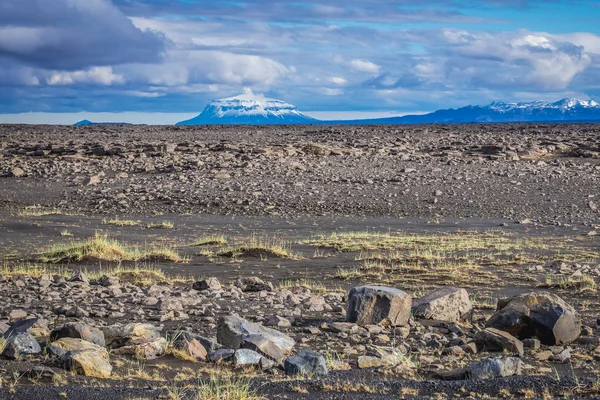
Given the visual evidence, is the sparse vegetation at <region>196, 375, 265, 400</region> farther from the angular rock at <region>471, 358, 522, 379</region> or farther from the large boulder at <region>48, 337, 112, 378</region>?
the angular rock at <region>471, 358, 522, 379</region>

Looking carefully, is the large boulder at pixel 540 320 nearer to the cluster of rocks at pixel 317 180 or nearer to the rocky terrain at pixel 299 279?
the rocky terrain at pixel 299 279

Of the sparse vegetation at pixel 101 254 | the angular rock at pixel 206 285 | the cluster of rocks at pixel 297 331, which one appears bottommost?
the sparse vegetation at pixel 101 254

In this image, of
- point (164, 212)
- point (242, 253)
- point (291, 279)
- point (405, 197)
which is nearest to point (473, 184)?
point (405, 197)

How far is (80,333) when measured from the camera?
8.64m

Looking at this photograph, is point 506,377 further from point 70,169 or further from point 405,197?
point 70,169

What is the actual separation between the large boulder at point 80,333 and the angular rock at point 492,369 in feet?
12.4

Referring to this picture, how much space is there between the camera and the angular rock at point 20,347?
7.94m

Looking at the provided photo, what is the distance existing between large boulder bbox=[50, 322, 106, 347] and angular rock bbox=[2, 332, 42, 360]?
45 centimetres

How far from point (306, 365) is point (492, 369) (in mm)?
1670

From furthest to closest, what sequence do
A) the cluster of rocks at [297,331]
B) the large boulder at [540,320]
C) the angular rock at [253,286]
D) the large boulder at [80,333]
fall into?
the angular rock at [253,286]
the large boulder at [540,320]
the large boulder at [80,333]
the cluster of rocks at [297,331]

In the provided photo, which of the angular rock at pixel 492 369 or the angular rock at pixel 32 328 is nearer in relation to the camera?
the angular rock at pixel 492 369

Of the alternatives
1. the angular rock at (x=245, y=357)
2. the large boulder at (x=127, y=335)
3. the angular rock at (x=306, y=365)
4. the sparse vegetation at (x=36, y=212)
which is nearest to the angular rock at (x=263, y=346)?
the angular rock at (x=245, y=357)

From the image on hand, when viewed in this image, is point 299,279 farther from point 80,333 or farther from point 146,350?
point 80,333

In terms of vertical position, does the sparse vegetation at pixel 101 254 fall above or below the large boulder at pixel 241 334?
below
